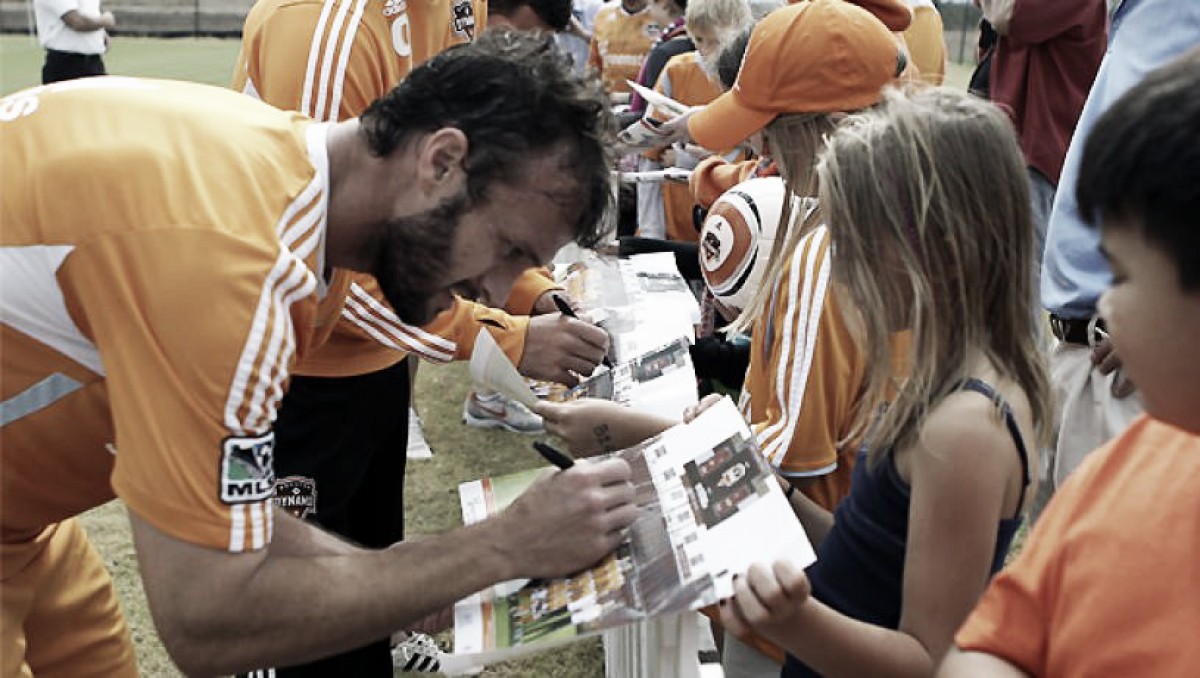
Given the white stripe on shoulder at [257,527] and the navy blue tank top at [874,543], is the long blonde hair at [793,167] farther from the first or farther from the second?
the white stripe on shoulder at [257,527]

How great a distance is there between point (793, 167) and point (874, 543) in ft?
3.88

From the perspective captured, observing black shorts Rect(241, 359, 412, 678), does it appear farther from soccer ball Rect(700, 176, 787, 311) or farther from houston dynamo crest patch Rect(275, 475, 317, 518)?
soccer ball Rect(700, 176, 787, 311)

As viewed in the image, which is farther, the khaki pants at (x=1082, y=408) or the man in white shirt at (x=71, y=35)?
the man in white shirt at (x=71, y=35)

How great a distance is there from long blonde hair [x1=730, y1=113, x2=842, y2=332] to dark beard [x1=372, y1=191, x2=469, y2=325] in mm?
796

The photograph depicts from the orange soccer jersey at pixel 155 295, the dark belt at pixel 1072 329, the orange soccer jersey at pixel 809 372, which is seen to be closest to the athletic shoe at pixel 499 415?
the dark belt at pixel 1072 329

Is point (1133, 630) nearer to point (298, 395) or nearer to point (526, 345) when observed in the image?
point (526, 345)

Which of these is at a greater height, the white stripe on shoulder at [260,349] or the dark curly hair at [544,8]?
the white stripe on shoulder at [260,349]

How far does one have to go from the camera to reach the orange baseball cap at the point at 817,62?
8.38 ft

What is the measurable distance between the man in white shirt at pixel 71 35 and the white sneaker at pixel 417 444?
628 centimetres

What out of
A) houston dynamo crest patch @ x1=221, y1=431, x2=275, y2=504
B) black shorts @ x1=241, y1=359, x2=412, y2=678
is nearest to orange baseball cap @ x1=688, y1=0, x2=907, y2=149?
black shorts @ x1=241, y1=359, x2=412, y2=678

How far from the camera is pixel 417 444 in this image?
208 inches

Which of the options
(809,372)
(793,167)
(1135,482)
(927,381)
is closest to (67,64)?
(793,167)

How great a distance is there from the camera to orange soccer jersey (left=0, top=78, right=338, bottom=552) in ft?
4.71

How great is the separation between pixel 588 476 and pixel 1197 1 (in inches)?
69.7
